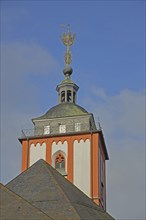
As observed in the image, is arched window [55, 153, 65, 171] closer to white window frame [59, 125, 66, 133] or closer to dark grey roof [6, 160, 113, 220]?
white window frame [59, 125, 66, 133]

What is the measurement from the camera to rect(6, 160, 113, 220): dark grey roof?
18.3 metres

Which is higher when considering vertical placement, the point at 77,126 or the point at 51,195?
the point at 77,126

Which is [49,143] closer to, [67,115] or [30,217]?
[67,115]

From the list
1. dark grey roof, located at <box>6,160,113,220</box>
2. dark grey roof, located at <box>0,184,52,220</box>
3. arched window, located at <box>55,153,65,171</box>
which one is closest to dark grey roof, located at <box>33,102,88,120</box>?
arched window, located at <box>55,153,65,171</box>

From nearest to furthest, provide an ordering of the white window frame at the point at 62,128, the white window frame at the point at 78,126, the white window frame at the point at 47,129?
the white window frame at the point at 78,126
the white window frame at the point at 62,128
the white window frame at the point at 47,129

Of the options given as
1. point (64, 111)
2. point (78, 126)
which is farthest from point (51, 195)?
point (64, 111)

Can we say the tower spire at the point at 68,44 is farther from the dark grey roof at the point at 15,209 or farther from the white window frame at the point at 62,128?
the dark grey roof at the point at 15,209

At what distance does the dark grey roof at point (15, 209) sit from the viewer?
16.3 metres

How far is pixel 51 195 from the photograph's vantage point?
63.6ft

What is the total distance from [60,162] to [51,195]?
13.8 metres

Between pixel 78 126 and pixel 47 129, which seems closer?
pixel 78 126

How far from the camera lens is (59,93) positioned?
122 ft

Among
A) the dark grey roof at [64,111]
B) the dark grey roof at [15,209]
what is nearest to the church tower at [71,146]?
the dark grey roof at [64,111]

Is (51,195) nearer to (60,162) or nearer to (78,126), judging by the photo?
(60,162)
